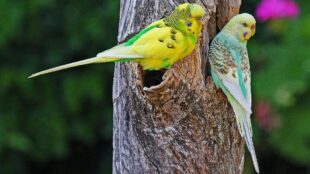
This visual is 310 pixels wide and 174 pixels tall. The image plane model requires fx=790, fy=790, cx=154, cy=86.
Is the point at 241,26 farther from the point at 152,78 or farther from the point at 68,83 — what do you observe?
the point at 68,83

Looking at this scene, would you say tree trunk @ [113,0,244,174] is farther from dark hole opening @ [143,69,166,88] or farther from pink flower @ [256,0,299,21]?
pink flower @ [256,0,299,21]

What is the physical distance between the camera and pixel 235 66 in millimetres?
1993

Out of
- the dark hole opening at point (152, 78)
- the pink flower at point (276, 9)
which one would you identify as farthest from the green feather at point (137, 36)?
the pink flower at point (276, 9)

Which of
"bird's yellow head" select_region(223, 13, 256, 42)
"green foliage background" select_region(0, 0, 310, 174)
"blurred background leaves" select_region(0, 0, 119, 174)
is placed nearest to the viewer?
"bird's yellow head" select_region(223, 13, 256, 42)

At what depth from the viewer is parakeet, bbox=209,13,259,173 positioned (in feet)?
6.46

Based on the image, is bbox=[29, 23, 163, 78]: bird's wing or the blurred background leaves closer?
bbox=[29, 23, 163, 78]: bird's wing

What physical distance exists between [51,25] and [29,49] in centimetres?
15

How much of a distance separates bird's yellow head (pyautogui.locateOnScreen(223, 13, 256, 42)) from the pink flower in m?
1.29

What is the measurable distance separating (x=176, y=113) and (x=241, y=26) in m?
0.27

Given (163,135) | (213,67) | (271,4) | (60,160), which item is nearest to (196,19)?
(213,67)

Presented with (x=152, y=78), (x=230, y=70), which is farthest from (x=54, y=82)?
(x=230, y=70)

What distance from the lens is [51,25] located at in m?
3.67

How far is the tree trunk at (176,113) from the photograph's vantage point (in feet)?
6.54

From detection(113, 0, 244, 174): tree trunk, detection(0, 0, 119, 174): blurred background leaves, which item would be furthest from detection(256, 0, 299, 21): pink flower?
detection(113, 0, 244, 174): tree trunk
